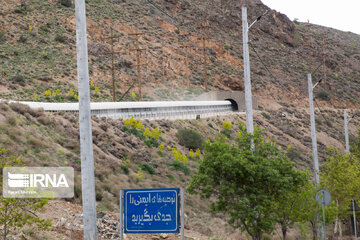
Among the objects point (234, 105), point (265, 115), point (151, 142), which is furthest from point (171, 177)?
point (265, 115)

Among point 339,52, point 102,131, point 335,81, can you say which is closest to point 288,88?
point 335,81

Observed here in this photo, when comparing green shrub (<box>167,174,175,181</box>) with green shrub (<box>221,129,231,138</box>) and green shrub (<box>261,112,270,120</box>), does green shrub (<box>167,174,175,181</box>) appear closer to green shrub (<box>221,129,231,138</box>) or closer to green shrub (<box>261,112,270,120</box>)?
green shrub (<box>221,129,231,138</box>)

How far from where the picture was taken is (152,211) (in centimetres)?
942

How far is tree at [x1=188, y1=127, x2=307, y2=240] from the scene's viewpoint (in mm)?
13859

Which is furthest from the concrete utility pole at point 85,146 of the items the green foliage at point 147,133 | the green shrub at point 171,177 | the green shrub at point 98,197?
the green foliage at point 147,133

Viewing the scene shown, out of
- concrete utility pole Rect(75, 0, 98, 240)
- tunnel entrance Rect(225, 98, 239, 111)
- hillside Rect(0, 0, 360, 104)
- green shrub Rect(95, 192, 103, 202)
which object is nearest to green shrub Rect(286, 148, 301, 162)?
hillside Rect(0, 0, 360, 104)

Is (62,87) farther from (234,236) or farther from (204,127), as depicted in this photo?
(234,236)

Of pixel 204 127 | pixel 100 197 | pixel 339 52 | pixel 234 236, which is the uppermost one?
pixel 339 52

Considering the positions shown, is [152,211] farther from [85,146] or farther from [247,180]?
[247,180]

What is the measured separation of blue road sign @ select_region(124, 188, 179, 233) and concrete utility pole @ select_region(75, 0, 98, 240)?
0.77 m

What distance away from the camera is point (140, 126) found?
36344 mm

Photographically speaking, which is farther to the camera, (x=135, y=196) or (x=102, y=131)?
(x=102, y=131)

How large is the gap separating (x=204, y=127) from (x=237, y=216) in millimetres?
33252

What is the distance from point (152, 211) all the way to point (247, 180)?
18.0 feet
